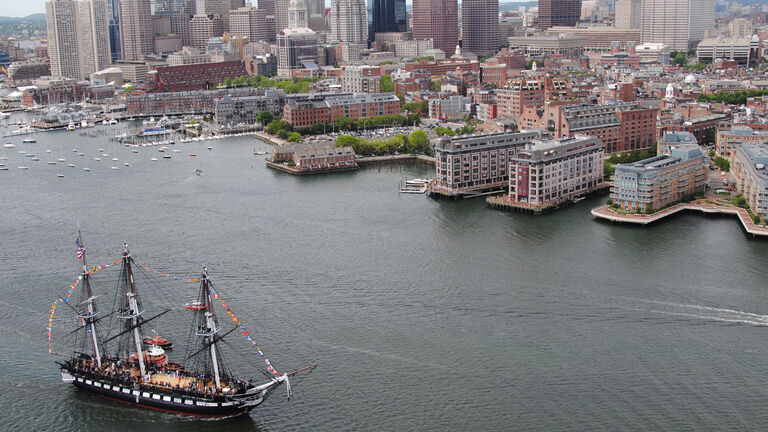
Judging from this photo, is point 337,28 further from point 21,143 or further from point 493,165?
point 493,165

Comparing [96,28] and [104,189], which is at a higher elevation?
[96,28]

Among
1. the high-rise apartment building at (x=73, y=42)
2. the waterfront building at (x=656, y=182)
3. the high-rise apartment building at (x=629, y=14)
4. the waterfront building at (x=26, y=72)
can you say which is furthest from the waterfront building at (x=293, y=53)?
the waterfront building at (x=656, y=182)

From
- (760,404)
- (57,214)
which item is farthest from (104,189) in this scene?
(760,404)

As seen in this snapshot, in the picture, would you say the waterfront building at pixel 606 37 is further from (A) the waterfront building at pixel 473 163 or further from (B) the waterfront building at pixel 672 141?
(A) the waterfront building at pixel 473 163

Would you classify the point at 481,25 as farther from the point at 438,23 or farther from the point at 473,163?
the point at 473,163

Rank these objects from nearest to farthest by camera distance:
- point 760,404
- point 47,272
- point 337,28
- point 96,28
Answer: point 760,404 → point 47,272 → point 96,28 → point 337,28

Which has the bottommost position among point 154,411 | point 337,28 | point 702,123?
point 154,411

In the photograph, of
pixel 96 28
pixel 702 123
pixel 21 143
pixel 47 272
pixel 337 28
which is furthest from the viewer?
pixel 337 28
